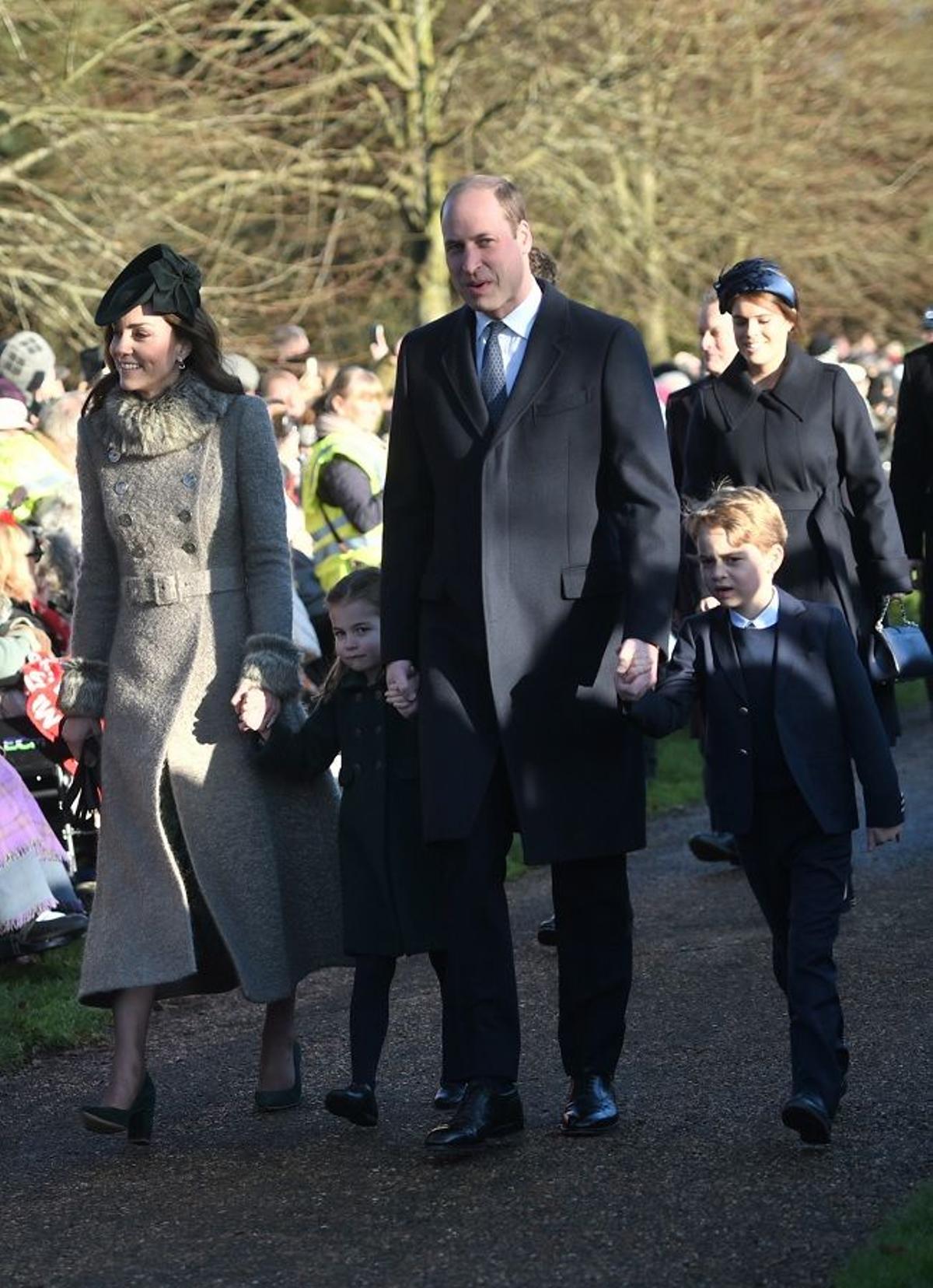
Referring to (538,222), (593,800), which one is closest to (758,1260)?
(593,800)

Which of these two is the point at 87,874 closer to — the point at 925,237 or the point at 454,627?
the point at 454,627

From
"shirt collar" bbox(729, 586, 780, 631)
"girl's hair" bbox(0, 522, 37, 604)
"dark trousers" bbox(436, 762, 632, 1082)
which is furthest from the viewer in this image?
"girl's hair" bbox(0, 522, 37, 604)

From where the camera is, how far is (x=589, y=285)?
24141mm

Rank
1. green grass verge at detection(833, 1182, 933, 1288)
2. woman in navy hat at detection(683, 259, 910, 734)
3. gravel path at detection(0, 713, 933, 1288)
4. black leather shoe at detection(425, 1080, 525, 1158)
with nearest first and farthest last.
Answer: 1. green grass verge at detection(833, 1182, 933, 1288)
2. gravel path at detection(0, 713, 933, 1288)
3. black leather shoe at detection(425, 1080, 525, 1158)
4. woman in navy hat at detection(683, 259, 910, 734)

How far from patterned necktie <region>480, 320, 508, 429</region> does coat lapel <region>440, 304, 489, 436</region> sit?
0.02 metres

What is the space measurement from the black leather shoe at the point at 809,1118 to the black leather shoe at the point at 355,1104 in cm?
93

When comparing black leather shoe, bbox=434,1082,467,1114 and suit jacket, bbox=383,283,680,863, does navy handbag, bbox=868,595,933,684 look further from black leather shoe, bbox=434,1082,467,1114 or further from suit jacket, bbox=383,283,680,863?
black leather shoe, bbox=434,1082,467,1114

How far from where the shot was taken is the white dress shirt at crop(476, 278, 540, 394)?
532 centimetres

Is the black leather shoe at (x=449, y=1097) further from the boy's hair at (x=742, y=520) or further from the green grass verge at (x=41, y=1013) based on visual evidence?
the green grass verge at (x=41, y=1013)

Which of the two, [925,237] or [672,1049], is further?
[925,237]

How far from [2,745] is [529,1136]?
11.0ft

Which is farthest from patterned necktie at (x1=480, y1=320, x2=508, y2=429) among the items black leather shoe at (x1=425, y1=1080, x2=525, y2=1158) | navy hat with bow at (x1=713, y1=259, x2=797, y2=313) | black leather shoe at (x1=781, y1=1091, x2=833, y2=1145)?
navy hat with bow at (x1=713, y1=259, x2=797, y2=313)

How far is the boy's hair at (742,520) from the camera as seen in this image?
5.50m

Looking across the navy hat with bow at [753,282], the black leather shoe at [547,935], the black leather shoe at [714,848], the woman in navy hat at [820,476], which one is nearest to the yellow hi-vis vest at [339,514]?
the black leather shoe at [714,848]
